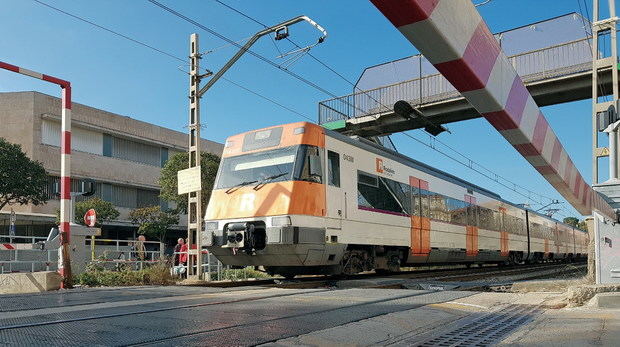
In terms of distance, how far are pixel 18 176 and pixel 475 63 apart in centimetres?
3528

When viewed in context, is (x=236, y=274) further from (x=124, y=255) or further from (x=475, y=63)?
(x=475, y=63)

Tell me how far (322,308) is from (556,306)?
127 inches

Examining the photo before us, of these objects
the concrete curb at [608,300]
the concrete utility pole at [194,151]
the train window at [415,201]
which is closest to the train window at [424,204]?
the train window at [415,201]

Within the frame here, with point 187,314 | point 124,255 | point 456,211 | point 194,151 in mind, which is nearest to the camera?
point 187,314

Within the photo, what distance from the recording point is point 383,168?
45.8 ft

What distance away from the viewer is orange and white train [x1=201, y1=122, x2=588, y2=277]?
420 inches

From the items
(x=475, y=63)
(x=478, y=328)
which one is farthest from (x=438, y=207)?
(x=475, y=63)

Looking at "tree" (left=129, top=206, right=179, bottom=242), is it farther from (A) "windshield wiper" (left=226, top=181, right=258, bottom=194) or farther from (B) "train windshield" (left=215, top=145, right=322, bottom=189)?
(A) "windshield wiper" (left=226, top=181, right=258, bottom=194)

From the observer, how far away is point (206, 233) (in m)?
11.6

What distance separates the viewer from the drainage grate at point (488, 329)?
4.79 m

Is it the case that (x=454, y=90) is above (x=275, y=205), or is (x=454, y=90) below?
above

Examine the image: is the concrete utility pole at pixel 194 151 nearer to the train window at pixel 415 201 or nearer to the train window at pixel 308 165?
the train window at pixel 308 165

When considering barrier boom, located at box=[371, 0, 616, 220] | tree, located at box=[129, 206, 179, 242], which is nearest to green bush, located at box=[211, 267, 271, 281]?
barrier boom, located at box=[371, 0, 616, 220]

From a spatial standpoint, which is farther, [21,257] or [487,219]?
[487,219]
